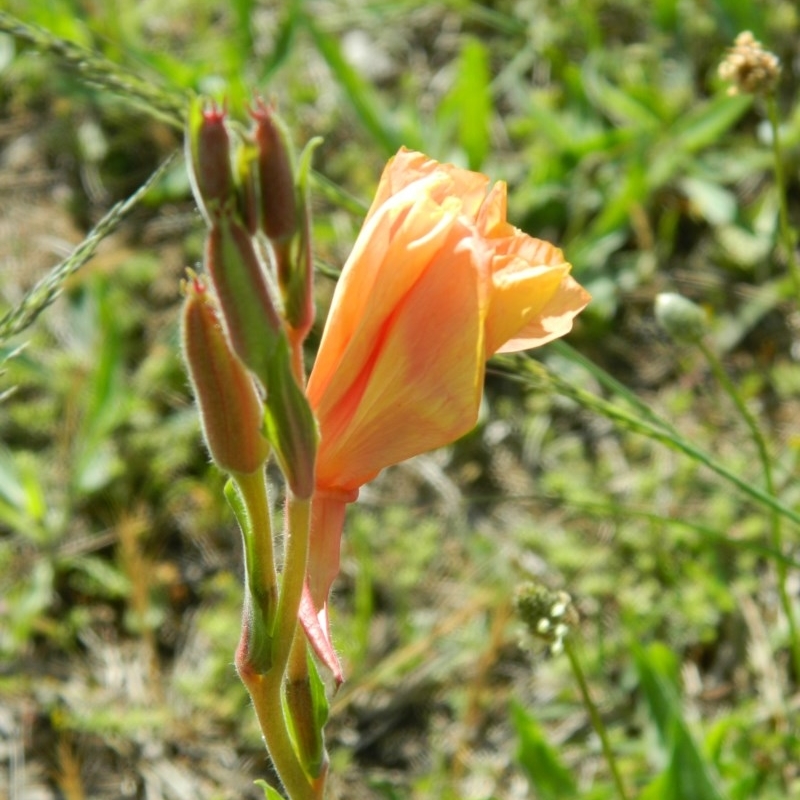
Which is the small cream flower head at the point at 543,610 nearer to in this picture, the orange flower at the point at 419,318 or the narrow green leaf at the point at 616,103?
the orange flower at the point at 419,318

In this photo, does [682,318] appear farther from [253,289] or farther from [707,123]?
[707,123]

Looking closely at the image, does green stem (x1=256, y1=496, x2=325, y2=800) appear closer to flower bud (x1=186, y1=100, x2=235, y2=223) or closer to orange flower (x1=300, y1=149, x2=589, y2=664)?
orange flower (x1=300, y1=149, x2=589, y2=664)

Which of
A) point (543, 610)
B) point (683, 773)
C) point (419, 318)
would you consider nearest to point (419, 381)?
point (419, 318)

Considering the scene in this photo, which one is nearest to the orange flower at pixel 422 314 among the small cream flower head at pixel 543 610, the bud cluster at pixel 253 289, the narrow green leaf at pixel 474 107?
the bud cluster at pixel 253 289

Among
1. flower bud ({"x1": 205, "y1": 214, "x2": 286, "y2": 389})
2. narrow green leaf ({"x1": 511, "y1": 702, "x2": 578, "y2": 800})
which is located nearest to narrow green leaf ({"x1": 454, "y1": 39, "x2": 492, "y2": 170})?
narrow green leaf ({"x1": 511, "y1": 702, "x2": 578, "y2": 800})

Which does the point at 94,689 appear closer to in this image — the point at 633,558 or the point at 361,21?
the point at 633,558

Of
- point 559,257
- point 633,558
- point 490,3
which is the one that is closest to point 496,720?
point 633,558
